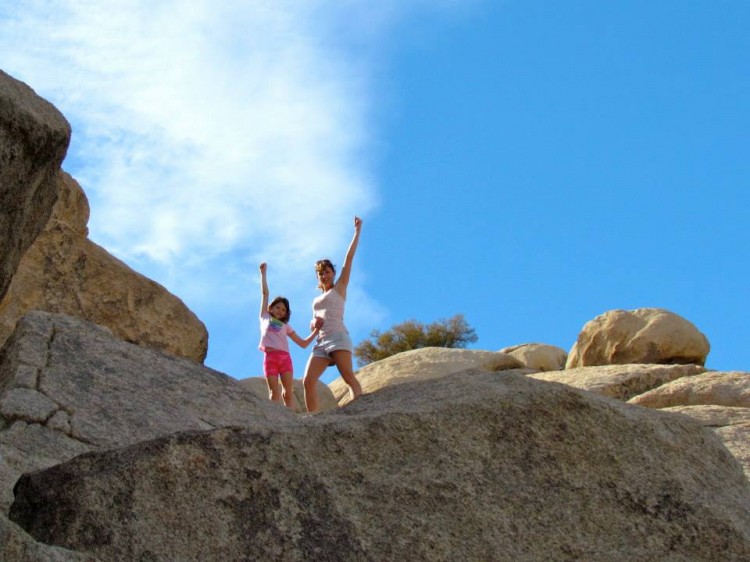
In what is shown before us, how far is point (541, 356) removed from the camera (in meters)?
23.4

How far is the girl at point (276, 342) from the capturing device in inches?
399

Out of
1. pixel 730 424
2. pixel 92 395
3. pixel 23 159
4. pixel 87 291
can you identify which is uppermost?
pixel 87 291

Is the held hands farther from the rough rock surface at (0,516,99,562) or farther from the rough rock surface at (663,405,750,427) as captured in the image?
the rough rock surface at (0,516,99,562)

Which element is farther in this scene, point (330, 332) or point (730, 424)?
point (330, 332)

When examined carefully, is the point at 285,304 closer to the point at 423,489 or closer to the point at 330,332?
the point at 330,332

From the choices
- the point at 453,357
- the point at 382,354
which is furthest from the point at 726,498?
the point at 382,354

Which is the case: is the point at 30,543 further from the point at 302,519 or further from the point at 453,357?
the point at 453,357

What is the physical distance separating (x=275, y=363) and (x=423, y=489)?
6.92 meters

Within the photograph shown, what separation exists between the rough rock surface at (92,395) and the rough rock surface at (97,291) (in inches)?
141

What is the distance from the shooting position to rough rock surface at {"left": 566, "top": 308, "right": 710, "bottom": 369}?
1936 cm

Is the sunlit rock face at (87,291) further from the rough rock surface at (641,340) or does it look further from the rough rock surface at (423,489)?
the rough rock surface at (641,340)

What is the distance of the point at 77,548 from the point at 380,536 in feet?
2.55

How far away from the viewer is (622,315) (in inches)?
786

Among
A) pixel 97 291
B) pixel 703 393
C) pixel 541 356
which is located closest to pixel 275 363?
pixel 97 291
